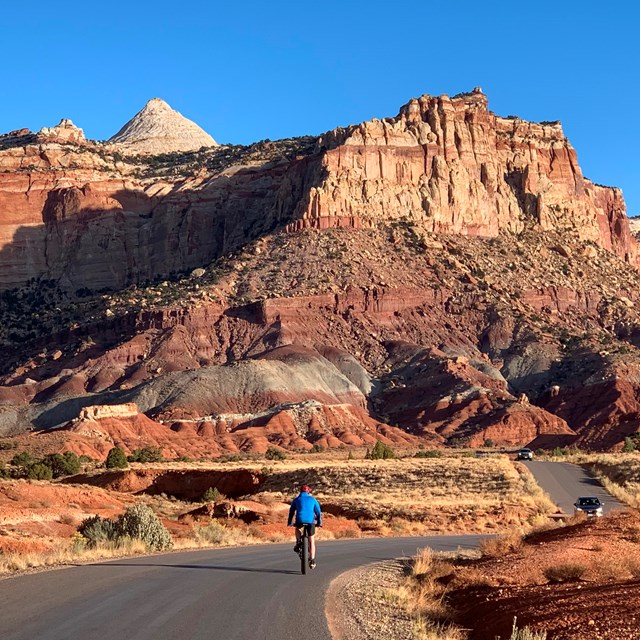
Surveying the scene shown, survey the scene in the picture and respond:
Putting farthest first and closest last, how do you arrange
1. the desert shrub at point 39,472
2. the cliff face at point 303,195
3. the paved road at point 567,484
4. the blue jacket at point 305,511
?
1. the cliff face at point 303,195
2. the desert shrub at point 39,472
3. the paved road at point 567,484
4. the blue jacket at point 305,511

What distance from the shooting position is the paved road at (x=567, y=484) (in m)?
51.9

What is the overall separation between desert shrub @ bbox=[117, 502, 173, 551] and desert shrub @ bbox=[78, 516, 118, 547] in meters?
0.20

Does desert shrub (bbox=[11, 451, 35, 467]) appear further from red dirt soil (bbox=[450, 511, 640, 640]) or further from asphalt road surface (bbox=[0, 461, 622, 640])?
red dirt soil (bbox=[450, 511, 640, 640])

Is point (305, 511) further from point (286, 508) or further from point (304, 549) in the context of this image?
point (286, 508)

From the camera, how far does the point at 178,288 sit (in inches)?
5620

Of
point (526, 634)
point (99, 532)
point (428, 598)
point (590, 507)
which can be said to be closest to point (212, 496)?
point (590, 507)

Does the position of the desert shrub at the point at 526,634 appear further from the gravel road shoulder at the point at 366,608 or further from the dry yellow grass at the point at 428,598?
the gravel road shoulder at the point at 366,608

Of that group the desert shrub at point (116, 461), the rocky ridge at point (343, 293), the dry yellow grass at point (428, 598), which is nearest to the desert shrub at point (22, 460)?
the desert shrub at point (116, 461)

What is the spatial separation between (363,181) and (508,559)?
124 m

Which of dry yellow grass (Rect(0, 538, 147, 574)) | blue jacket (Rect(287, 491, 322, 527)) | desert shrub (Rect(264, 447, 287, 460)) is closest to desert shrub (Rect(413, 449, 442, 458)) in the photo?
desert shrub (Rect(264, 447, 287, 460))

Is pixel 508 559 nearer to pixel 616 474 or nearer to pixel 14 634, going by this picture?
pixel 14 634

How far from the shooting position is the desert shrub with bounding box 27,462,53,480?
6104cm

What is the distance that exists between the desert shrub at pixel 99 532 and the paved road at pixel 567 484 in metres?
22.9

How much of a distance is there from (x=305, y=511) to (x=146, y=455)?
61365 millimetres
